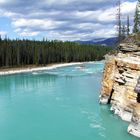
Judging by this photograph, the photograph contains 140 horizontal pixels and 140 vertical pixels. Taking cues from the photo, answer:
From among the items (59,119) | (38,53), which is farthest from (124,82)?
(38,53)

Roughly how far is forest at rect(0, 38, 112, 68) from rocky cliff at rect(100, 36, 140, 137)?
7072 cm

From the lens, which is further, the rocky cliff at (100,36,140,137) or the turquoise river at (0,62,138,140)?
the rocky cliff at (100,36,140,137)

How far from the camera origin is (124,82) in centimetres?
3616

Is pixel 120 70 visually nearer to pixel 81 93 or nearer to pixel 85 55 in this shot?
pixel 81 93

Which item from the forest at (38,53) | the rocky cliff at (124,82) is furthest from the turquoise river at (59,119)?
the forest at (38,53)

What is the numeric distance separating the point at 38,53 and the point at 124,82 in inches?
3388

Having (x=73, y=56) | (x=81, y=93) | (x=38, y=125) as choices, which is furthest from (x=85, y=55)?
(x=38, y=125)

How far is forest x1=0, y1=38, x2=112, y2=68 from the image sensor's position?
11106cm

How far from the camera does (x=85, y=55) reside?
155 meters

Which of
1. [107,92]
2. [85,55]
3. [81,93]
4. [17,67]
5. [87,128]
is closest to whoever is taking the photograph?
[87,128]

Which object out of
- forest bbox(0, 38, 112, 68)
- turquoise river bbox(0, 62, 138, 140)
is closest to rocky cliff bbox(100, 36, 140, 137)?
turquoise river bbox(0, 62, 138, 140)

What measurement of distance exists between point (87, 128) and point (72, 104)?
11.5m

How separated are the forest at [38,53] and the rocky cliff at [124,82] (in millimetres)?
70724

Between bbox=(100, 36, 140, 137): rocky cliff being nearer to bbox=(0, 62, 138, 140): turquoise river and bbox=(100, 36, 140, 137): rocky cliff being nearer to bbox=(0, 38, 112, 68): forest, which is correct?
bbox=(0, 62, 138, 140): turquoise river
